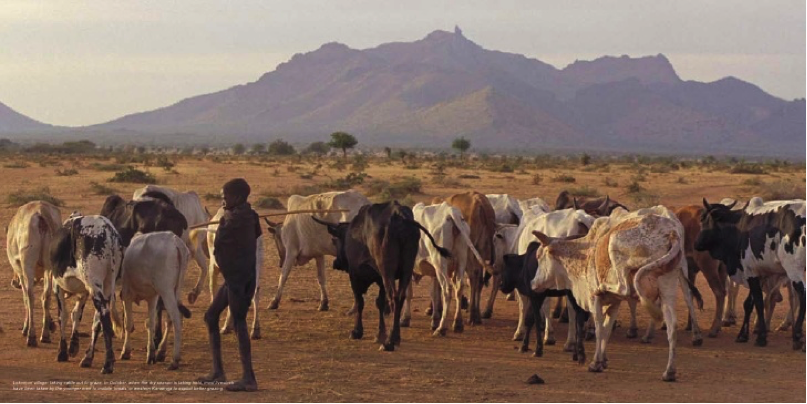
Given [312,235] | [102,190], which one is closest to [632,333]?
[312,235]

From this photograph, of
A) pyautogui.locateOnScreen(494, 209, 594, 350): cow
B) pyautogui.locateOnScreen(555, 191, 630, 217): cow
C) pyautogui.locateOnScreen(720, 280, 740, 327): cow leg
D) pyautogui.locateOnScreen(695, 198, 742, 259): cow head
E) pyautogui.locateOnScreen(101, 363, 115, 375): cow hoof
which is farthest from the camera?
pyautogui.locateOnScreen(555, 191, 630, 217): cow

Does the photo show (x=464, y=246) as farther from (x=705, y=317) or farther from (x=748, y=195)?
(x=748, y=195)

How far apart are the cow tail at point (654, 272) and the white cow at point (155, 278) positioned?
5243 mm

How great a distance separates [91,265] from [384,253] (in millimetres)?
3837

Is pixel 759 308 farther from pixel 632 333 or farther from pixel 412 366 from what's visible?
pixel 412 366

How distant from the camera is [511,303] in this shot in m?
19.2

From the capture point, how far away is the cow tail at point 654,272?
38.9 ft

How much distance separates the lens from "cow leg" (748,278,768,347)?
587 inches

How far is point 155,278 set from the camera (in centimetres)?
1259

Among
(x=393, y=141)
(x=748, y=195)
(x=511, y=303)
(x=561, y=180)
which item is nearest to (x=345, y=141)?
(x=561, y=180)

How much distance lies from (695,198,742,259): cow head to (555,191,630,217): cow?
3.99ft

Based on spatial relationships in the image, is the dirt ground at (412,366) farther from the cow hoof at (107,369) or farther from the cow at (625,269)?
the cow at (625,269)

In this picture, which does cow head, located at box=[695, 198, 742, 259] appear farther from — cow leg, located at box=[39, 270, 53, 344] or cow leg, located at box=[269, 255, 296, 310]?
cow leg, located at box=[39, 270, 53, 344]

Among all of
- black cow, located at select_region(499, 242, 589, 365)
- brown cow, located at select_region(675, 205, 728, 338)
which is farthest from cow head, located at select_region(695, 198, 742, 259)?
black cow, located at select_region(499, 242, 589, 365)
